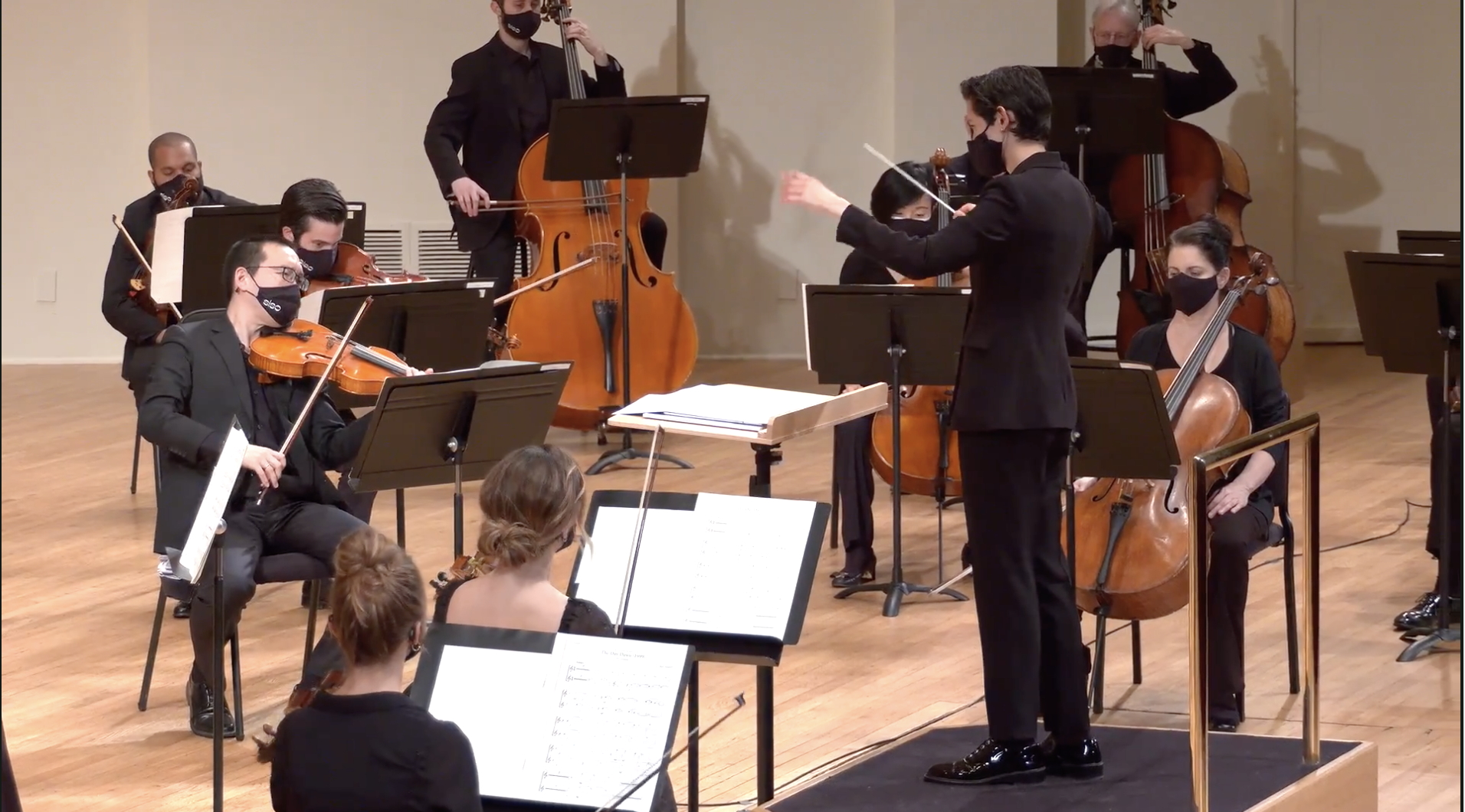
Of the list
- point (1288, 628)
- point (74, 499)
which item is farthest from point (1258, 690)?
point (74, 499)

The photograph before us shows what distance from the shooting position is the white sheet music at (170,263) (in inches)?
192

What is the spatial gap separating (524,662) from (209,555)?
1.47 meters

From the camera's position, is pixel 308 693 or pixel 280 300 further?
pixel 280 300

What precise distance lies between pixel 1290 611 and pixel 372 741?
243cm

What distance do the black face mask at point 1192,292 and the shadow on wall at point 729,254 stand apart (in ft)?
16.2

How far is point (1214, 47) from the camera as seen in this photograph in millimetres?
8016

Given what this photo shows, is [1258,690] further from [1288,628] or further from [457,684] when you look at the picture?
[457,684]

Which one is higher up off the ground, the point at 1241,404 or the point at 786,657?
the point at 1241,404

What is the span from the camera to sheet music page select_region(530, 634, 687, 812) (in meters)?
2.24

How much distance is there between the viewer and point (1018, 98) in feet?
9.70

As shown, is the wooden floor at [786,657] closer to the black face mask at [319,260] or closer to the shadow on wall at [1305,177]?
the black face mask at [319,260]

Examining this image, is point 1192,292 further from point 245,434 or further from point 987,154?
point 245,434

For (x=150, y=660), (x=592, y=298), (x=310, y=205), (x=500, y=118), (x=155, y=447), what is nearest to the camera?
(x=150, y=660)

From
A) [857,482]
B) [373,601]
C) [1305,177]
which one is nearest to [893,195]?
[857,482]
